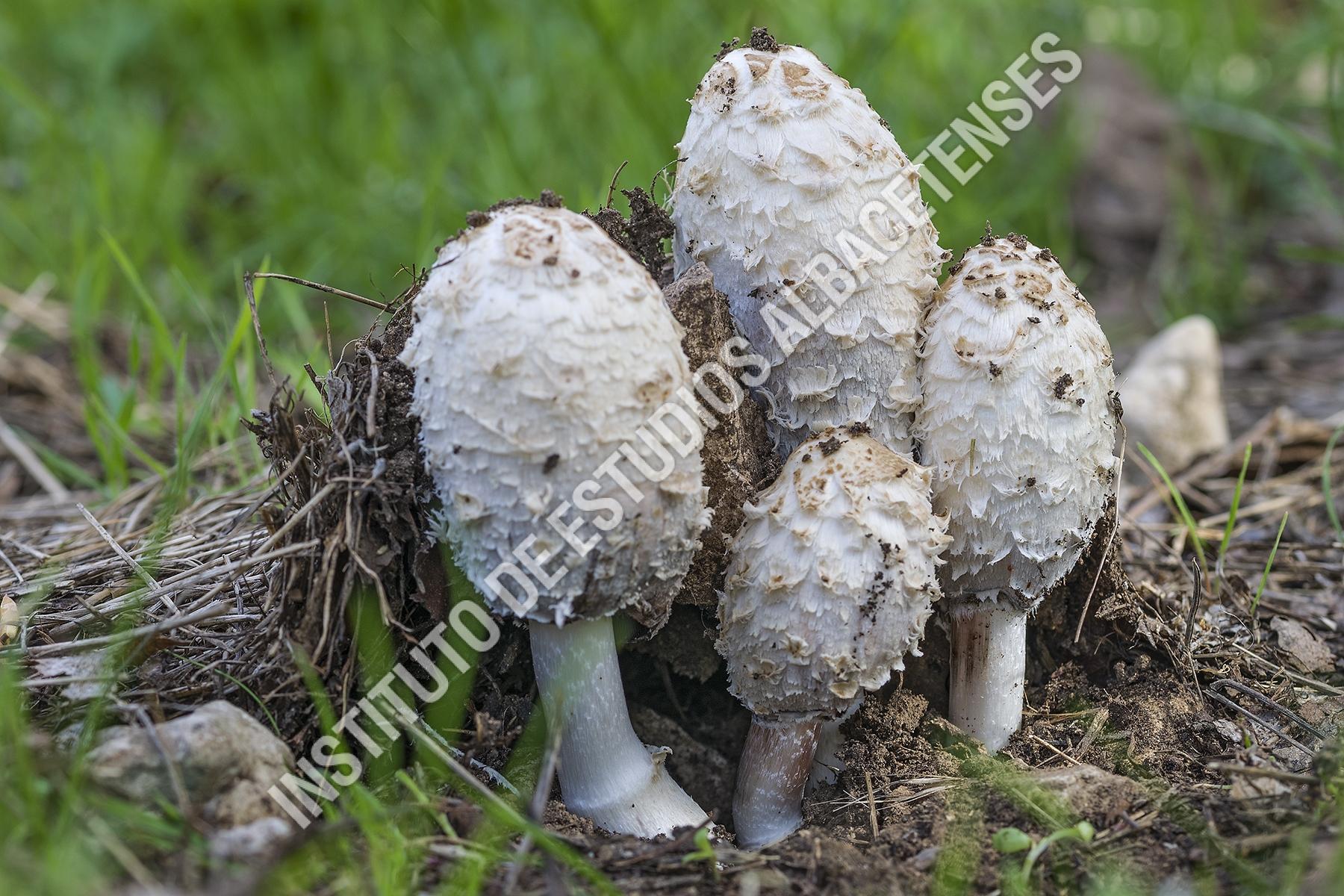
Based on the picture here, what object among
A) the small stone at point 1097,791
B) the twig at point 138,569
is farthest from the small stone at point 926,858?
the twig at point 138,569

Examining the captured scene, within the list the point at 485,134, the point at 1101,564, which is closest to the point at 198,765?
the point at 1101,564

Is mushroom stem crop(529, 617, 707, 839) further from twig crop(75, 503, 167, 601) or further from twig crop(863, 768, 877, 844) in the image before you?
twig crop(75, 503, 167, 601)

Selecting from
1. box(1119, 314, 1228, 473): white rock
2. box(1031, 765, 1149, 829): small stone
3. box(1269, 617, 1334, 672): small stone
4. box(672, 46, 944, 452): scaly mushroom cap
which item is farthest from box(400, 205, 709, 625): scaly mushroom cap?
box(1119, 314, 1228, 473): white rock

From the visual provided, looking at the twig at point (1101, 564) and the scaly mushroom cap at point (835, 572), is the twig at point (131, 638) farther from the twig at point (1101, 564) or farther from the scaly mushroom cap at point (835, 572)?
the twig at point (1101, 564)

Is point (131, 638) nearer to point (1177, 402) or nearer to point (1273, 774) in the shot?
Result: point (1273, 774)

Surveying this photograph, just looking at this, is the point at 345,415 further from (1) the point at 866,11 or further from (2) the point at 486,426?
(1) the point at 866,11

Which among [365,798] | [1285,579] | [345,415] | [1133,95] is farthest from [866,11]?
[365,798]
